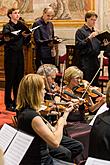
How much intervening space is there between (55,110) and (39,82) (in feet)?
3.31

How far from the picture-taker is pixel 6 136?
100 inches

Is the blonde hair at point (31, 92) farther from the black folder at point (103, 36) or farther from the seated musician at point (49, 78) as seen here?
the black folder at point (103, 36)

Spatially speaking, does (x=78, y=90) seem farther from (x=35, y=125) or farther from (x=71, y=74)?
(x=35, y=125)

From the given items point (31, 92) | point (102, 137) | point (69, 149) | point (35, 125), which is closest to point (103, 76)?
point (69, 149)

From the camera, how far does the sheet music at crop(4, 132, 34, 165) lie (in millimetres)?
2307

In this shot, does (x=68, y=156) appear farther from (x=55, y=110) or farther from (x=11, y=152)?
(x=11, y=152)

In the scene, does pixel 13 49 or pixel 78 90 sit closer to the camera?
pixel 78 90

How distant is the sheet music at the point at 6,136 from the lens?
249 cm

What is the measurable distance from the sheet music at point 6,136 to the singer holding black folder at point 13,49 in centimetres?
357

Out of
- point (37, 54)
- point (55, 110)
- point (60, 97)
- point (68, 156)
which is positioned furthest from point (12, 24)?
point (68, 156)

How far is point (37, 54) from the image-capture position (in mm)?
6820

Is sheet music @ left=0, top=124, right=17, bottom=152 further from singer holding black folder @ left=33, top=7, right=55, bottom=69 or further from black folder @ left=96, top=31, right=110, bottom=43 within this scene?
singer holding black folder @ left=33, top=7, right=55, bottom=69

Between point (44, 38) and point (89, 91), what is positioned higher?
point (44, 38)

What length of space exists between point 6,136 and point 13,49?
3.78m
